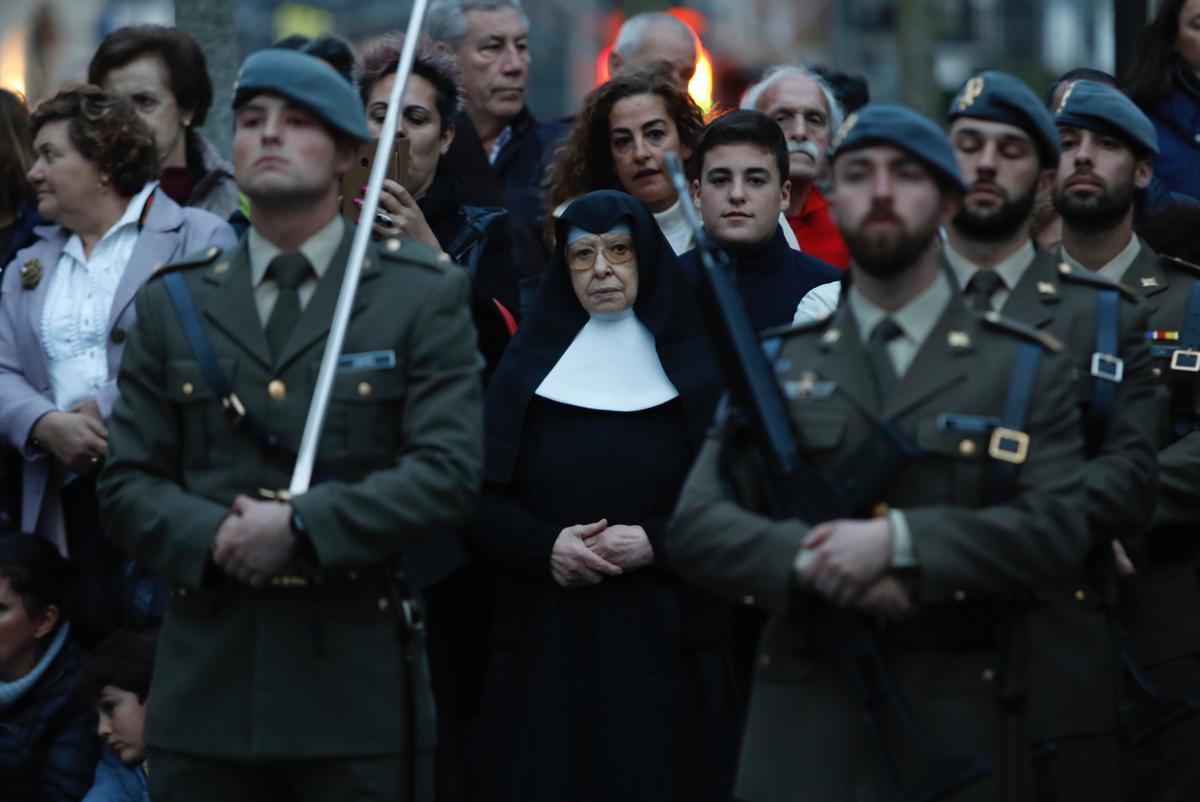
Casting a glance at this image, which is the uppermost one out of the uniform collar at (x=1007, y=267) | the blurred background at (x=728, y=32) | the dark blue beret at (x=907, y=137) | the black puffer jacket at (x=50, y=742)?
the blurred background at (x=728, y=32)

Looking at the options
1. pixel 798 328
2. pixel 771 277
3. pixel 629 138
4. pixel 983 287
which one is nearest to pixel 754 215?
pixel 771 277

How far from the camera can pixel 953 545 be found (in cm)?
516

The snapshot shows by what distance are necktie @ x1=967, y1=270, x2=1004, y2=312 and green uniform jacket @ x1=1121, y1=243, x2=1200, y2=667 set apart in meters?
1.09

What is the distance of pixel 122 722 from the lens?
7.99m

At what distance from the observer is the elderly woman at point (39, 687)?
8.01 meters

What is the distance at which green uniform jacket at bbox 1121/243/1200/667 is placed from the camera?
A: 7086 millimetres

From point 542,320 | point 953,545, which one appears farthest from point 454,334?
point 542,320

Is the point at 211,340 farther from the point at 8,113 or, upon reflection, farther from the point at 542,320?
the point at 8,113

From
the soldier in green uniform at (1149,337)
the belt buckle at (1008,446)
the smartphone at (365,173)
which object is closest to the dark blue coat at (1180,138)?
the soldier in green uniform at (1149,337)

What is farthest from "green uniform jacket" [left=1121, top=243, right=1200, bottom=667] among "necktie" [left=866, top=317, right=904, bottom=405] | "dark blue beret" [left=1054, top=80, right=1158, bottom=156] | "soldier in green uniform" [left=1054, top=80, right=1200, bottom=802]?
"necktie" [left=866, top=317, right=904, bottom=405]

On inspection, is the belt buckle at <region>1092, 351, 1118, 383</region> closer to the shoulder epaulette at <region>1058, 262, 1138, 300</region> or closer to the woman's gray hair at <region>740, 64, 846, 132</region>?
the shoulder epaulette at <region>1058, 262, 1138, 300</region>

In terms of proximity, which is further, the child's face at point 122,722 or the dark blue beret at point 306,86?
the child's face at point 122,722

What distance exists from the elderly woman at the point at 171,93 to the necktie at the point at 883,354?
3861 mm

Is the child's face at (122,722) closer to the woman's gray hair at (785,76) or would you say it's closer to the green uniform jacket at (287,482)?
the green uniform jacket at (287,482)
